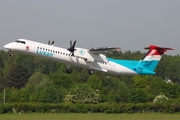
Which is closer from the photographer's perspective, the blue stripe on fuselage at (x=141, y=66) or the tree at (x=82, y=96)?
the blue stripe on fuselage at (x=141, y=66)

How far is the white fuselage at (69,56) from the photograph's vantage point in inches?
1844

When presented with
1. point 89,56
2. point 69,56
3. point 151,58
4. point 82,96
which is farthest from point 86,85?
point 69,56

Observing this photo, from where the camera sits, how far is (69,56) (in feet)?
159

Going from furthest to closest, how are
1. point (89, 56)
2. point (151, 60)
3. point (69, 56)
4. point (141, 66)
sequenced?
point (151, 60) < point (141, 66) < point (89, 56) < point (69, 56)

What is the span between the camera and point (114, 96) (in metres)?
96.6

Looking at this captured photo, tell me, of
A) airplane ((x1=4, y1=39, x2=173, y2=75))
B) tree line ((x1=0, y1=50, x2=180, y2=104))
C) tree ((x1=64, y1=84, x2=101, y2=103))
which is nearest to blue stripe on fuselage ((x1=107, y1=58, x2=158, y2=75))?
airplane ((x1=4, y1=39, x2=173, y2=75))

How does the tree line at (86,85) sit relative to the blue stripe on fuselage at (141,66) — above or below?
above

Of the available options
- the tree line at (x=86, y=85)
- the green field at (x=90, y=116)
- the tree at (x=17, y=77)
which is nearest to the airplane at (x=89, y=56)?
the green field at (x=90, y=116)

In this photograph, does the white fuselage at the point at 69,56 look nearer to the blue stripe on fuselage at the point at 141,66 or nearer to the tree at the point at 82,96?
the blue stripe on fuselage at the point at 141,66

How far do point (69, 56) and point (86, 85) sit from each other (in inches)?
1960

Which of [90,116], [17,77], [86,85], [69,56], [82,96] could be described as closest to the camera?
[69,56]

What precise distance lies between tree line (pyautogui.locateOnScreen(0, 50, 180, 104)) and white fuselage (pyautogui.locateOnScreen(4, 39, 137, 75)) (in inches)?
1392

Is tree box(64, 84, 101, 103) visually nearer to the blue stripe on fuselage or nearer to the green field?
the green field

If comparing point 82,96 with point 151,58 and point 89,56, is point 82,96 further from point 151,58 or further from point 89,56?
point 89,56
